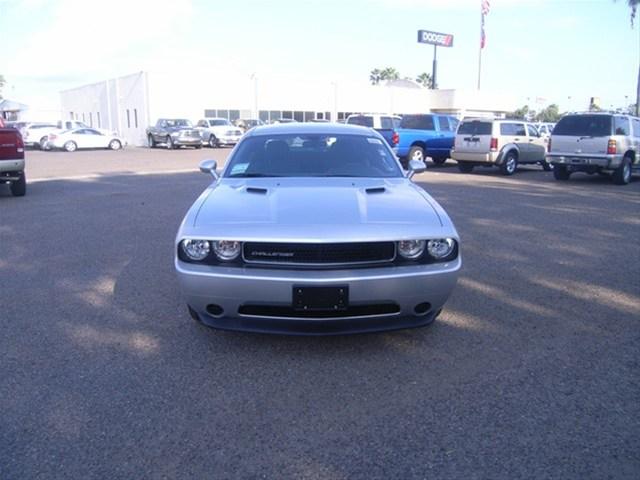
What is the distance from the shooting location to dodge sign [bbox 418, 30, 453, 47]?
186 feet

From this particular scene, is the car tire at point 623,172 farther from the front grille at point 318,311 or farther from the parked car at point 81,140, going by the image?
the parked car at point 81,140

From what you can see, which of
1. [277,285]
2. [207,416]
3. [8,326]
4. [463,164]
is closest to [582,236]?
[277,285]

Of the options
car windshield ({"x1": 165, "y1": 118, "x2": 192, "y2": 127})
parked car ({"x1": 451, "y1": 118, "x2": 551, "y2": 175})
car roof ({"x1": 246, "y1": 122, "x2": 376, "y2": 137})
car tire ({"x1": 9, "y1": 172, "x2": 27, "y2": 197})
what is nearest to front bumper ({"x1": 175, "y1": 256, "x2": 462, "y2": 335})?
car roof ({"x1": 246, "y1": 122, "x2": 376, "y2": 137})

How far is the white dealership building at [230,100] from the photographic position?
128 ft

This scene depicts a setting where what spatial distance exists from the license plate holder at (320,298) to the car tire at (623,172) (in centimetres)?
1323

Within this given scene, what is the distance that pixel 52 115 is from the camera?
6519 cm

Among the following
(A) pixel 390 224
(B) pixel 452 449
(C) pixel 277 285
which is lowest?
(B) pixel 452 449

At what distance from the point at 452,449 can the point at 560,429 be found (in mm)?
664

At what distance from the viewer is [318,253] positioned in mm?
3713

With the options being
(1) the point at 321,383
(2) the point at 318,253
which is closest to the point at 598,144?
(2) the point at 318,253

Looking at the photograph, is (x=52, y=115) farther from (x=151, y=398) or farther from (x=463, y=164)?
(x=151, y=398)

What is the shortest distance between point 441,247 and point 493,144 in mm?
13855

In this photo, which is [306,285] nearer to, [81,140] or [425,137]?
[425,137]

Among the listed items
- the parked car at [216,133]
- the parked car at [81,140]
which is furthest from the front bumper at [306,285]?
the parked car at [81,140]
